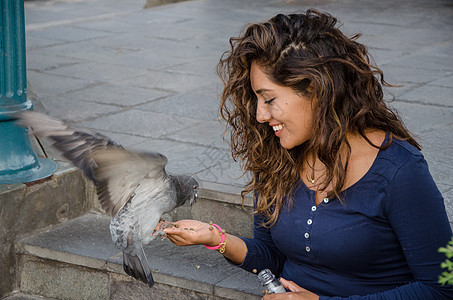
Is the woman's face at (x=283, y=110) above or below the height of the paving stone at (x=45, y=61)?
above

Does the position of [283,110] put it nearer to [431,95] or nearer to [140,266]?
[140,266]

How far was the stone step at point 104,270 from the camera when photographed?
131 inches

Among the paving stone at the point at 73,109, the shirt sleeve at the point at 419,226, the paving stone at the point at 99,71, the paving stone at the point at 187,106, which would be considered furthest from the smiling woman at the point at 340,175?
the paving stone at the point at 99,71

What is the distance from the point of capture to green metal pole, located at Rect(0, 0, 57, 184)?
3.72 m

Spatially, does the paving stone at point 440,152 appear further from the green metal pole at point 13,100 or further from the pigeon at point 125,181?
the green metal pole at point 13,100

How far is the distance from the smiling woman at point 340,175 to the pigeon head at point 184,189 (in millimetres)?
602

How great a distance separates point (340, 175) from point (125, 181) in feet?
3.28

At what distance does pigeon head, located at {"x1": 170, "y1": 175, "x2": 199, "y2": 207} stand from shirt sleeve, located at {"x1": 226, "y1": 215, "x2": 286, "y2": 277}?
16.2 inches

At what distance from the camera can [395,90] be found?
597 cm

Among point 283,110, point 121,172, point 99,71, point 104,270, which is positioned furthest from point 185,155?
point 99,71

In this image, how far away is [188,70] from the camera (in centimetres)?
692

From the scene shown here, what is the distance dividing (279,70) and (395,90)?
153 inches

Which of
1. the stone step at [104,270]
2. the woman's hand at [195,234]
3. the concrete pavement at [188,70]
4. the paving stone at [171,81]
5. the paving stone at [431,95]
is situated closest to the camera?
the woman's hand at [195,234]

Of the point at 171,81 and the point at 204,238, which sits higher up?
the point at 204,238
